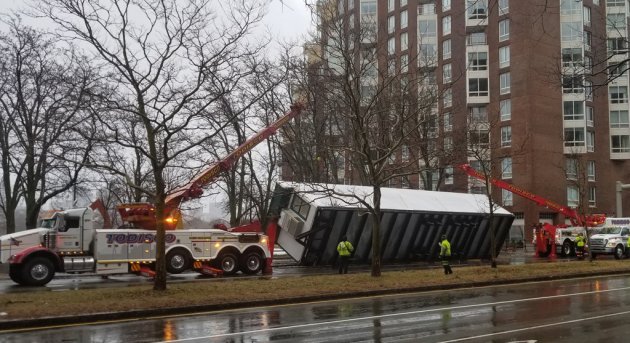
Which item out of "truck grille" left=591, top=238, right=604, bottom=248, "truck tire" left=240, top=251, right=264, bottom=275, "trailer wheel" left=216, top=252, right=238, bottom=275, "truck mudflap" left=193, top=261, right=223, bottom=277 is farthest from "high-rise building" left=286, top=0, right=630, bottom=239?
"truck mudflap" left=193, top=261, right=223, bottom=277

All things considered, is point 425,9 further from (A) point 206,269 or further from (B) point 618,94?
(A) point 206,269

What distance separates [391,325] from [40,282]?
13803 mm

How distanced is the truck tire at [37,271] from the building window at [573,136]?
170 feet

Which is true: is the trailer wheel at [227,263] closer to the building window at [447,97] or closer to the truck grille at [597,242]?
the building window at [447,97]

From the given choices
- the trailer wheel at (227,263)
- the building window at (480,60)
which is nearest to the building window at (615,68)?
the trailer wheel at (227,263)

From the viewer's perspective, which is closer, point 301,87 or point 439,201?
point 439,201

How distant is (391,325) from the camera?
35.8 feet

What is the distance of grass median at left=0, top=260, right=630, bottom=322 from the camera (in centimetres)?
1285

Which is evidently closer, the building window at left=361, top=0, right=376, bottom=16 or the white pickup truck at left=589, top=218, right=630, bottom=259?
the white pickup truck at left=589, top=218, right=630, bottom=259

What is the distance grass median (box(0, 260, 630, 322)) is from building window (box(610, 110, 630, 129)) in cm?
4749

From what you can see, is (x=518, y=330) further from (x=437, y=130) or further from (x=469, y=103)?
(x=469, y=103)

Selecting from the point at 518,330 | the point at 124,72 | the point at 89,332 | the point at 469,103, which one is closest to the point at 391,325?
the point at 518,330

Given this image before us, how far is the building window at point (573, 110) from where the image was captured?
60.1 meters

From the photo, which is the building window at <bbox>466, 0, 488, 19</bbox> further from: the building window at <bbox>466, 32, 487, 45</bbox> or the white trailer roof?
the building window at <bbox>466, 32, 487, 45</bbox>
